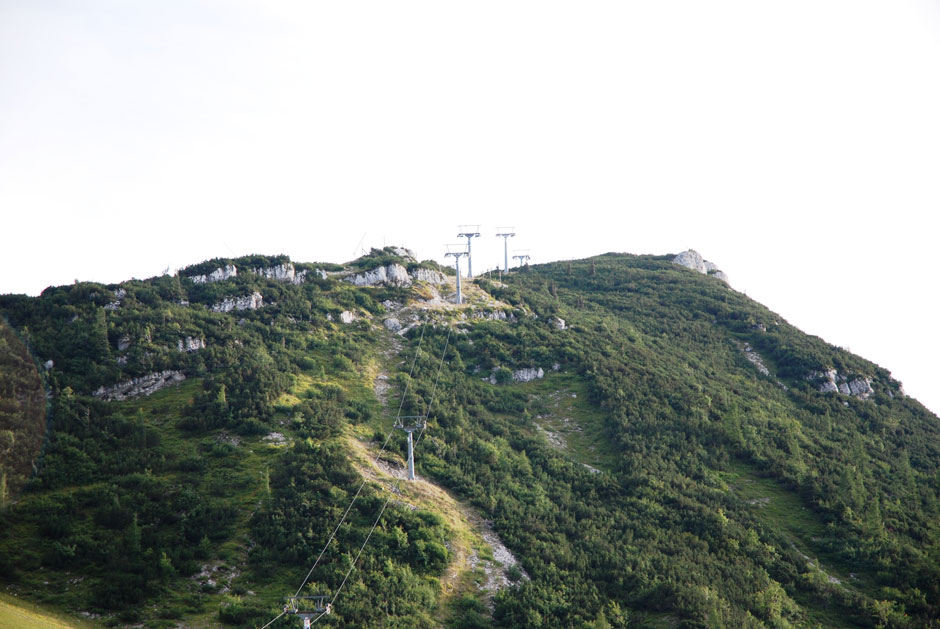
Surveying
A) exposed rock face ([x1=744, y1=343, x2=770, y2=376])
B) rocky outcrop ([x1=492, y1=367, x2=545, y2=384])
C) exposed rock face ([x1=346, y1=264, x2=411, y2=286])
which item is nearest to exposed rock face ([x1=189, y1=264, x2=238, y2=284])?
exposed rock face ([x1=346, y1=264, x2=411, y2=286])

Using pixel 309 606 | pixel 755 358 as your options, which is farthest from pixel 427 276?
pixel 309 606

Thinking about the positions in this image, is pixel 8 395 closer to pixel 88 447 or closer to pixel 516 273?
pixel 88 447

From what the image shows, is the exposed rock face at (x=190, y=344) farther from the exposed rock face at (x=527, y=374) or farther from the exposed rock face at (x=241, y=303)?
the exposed rock face at (x=527, y=374)

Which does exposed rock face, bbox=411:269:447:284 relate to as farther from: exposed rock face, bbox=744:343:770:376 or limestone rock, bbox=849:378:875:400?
limestone rock, bbox=849:378:875:400

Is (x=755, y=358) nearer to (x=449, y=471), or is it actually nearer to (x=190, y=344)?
(x=449, y=471)

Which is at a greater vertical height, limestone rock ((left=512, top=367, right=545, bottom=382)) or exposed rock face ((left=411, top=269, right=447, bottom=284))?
exposed rock face ((left=411, top=269, right=447, bottom=284))

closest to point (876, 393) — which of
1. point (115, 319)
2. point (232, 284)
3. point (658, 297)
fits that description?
point (658, 297)

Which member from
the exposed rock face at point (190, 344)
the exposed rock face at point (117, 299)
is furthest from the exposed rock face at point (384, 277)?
the exposed rock face at point (190, 344)
